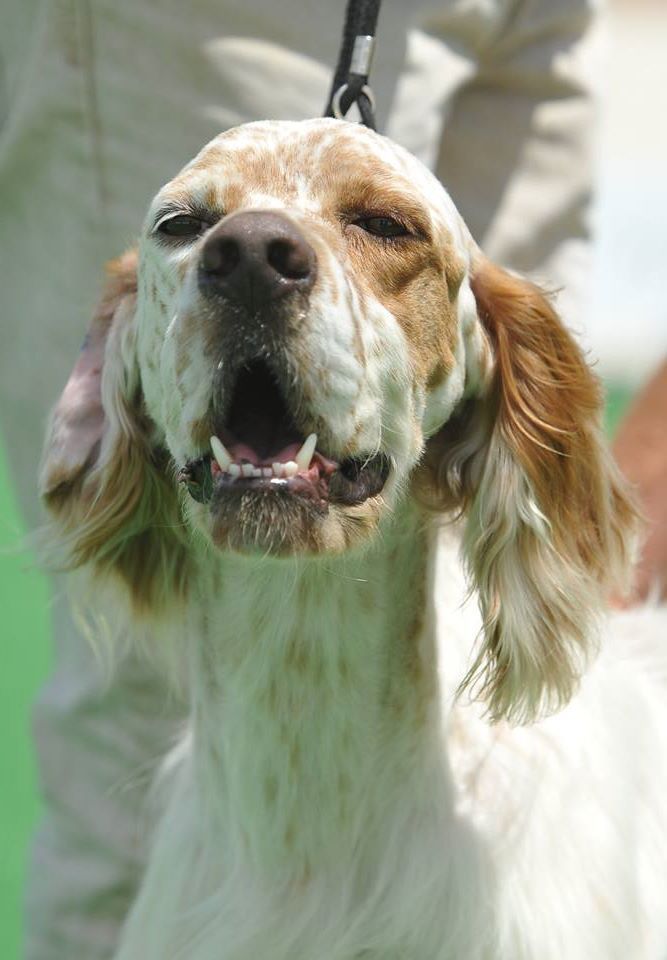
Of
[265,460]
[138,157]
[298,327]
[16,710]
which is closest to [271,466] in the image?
[265,460]

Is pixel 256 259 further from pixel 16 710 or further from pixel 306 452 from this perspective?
pixel 16 710

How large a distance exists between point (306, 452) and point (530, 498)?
0.38 m

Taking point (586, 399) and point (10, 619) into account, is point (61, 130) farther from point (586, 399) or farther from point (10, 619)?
point (10, 619)

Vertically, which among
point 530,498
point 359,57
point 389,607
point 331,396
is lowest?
point 389,607

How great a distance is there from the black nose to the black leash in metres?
0.49

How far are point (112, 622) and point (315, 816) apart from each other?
0.43m

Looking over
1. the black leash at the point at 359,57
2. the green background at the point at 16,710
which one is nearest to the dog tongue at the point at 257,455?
the black leash at the point at 359,57

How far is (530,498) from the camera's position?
1876 millimetres

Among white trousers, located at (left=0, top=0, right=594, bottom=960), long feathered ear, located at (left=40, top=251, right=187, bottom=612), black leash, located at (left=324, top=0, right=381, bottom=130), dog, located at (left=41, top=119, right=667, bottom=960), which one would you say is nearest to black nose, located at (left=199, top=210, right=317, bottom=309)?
dog, located at (left=41, top=119, right=667, bottom=960)

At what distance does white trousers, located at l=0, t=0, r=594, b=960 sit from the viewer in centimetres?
237

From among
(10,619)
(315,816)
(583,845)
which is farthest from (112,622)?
(10,619)

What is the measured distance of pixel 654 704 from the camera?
2.27m

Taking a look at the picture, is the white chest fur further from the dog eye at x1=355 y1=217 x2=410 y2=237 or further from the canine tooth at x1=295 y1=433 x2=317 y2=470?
the dog eye at x1=355 y1=217 x2=410 y2=237

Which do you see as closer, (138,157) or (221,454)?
(221,454)
